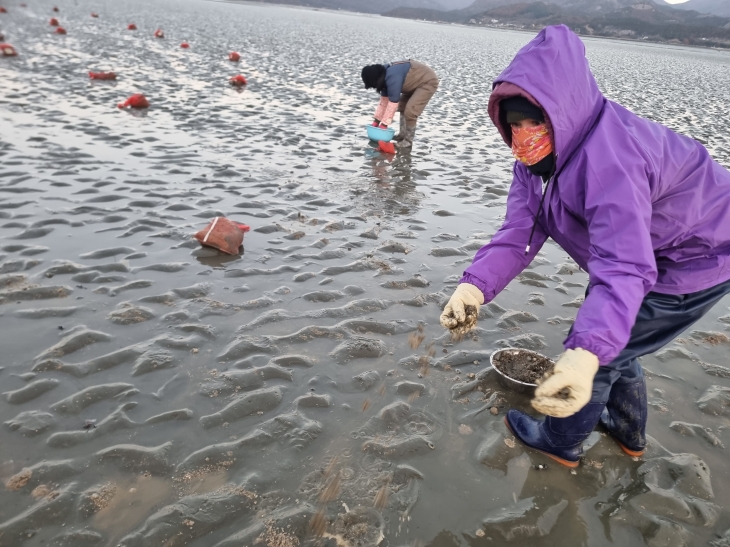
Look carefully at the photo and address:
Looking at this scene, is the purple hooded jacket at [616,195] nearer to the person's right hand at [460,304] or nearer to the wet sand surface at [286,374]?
the person's right hand at [460,304]

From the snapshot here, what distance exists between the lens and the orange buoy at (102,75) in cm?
1436

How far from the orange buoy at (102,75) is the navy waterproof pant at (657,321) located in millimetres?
16044

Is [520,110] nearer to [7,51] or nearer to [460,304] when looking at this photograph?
[460,304]

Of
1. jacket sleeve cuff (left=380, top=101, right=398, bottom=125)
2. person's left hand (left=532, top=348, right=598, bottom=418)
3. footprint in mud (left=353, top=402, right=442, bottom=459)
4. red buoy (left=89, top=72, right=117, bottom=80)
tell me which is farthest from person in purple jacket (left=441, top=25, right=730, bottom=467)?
red buoy (left=89, top=72, right=117, bottom=80)

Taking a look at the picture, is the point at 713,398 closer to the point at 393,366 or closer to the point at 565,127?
the point at 393,366

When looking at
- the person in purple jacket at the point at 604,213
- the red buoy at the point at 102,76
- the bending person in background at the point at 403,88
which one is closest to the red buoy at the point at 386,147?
the bending person in background at the point at 403,88

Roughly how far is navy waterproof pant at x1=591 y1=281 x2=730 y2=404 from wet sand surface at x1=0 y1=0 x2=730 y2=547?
0.79 m

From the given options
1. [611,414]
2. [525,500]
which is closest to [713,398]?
[611,414]

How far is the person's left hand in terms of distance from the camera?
7.56 feet

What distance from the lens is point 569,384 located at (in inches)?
91.7

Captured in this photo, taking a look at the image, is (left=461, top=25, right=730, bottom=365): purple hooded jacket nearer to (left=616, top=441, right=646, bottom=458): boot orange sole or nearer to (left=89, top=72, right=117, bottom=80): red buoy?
(left=616, top=441, right=646, bottom=458): boot orange sole

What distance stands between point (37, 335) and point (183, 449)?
1901 mm

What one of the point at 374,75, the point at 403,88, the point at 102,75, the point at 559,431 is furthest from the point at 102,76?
the point at 559,431

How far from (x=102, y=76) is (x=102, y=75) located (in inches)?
1.3
